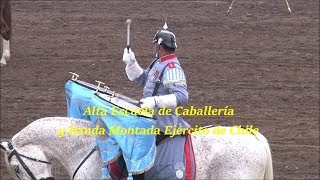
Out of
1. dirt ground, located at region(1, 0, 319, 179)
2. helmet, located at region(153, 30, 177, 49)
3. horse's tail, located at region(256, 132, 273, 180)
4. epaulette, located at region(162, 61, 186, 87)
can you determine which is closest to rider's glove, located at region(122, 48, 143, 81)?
helmet, located at region(153, 30, 177, 49)

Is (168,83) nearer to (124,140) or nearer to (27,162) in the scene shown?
(124,140)

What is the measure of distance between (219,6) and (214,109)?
18.9ft

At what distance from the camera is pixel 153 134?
19.1 ft

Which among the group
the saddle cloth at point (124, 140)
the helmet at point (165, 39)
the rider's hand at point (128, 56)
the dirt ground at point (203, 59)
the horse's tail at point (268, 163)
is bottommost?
the dirt ground at point (203, 59)

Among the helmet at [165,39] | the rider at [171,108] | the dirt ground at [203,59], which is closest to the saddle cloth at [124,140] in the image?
the rider at [171,108]

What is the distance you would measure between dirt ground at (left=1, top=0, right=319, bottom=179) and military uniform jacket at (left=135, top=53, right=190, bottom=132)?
3500 millimetres

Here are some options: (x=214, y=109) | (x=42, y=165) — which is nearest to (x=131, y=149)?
(x=42, y=165)

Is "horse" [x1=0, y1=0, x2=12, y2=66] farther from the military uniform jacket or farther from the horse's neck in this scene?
the military uniform jacket

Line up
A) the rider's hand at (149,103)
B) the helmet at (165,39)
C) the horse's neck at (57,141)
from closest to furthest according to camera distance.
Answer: the rider's hand at (149,103) < the horse's neck at (57,141) < the helmet at (165,39)

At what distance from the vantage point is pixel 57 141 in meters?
5.93

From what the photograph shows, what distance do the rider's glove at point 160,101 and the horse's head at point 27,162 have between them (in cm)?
113

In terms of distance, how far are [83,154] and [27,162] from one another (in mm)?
556

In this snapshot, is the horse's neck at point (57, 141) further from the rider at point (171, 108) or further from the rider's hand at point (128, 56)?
the rider's hand at point (128, 56)

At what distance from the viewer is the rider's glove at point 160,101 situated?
5.66 metres
